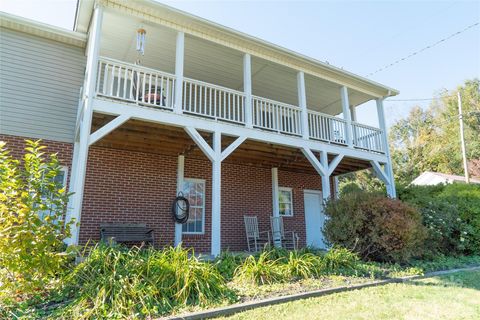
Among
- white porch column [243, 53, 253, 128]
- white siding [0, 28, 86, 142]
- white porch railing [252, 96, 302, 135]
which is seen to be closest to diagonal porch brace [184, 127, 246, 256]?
white porch column [243, 53, 253, 128]

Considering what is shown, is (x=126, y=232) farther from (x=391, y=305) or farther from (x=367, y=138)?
(x=367, y=138)

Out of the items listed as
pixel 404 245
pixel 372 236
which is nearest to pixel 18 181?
pixel 372 236

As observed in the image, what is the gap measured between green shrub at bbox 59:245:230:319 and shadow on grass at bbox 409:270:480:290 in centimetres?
366

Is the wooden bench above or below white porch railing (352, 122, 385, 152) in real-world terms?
below

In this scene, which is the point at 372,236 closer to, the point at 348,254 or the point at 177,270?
the point at 348,254

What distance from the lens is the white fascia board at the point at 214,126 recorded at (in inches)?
236

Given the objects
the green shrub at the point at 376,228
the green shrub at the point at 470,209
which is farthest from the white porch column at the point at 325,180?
the green shrub at the point at 470,209

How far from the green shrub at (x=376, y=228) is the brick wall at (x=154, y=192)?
9.87 ft

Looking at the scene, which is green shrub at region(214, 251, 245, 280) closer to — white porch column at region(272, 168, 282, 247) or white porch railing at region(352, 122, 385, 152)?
white porch column at region(272, 168, 282, 247)

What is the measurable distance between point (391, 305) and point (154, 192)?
605 centimetres

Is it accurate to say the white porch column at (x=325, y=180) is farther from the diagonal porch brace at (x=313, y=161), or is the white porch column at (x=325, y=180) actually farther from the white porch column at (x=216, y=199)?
the white porch column at (x=216, y=199)

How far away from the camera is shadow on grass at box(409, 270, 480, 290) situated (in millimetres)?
5254

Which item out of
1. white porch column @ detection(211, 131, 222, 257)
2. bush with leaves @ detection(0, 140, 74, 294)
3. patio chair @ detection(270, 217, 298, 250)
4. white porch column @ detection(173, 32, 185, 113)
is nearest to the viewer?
bush with leaves @ detection(0, 140, 74, 294)

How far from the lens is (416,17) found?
43.3 ft
